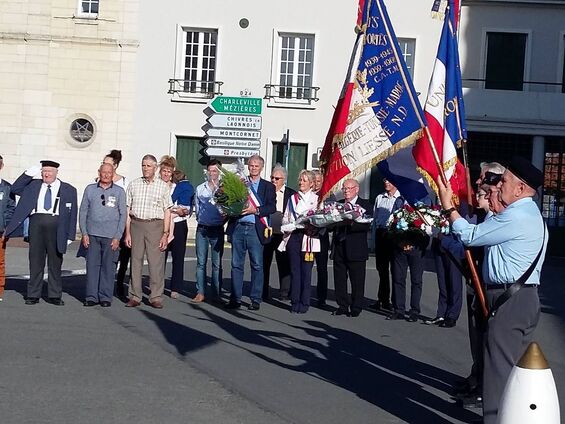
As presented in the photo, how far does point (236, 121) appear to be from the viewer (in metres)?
34.6

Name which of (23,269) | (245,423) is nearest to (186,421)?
(245,423)

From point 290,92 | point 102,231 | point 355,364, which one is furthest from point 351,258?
point 290,92

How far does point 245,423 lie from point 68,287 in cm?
920

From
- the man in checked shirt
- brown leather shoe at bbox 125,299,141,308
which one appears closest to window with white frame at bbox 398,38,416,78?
the man in checked shirt

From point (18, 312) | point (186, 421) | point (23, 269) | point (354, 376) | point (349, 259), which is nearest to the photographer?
point (186, 421)

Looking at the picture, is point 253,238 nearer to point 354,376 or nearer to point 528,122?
point 354,376

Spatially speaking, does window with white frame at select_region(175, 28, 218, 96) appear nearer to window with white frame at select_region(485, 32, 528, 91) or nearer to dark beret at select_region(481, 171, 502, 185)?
window with white frame at select_region(485, 32, 528, 91)

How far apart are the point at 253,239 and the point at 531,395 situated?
9.02m

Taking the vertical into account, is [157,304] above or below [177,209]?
below

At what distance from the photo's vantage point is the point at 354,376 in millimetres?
10445

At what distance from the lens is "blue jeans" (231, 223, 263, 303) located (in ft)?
49.1

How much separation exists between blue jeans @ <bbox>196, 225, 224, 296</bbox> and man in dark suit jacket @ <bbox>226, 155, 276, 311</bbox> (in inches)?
18.4

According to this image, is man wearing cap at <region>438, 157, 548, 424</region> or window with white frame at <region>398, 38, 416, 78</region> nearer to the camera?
man wearing cap at <region>438, 157, 548, 424</region>

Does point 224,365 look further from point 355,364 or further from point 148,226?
point 148,226
